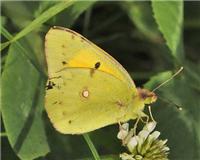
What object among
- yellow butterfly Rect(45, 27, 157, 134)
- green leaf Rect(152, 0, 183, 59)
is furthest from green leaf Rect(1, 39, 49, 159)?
green leaf Rect(152, 0, 183, 59)

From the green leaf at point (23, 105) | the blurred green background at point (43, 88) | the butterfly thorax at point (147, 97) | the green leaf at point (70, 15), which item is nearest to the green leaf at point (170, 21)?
the blurred green background at point (43, 88)

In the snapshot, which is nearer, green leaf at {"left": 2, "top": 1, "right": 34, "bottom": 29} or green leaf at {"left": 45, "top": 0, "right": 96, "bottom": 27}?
green leaf at {"left": 45, "top": 0, "right": 96, "bottom": 27}

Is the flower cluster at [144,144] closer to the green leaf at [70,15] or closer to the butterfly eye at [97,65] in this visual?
Answer: the butterfly eye at [97,65]

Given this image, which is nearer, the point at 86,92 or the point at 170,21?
the point at 86,92

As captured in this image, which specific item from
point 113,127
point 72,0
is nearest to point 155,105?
point 113,127

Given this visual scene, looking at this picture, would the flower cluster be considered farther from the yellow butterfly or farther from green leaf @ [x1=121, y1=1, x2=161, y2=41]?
green leaf @ [x1=121, y1=1, x2=161, y2=41]

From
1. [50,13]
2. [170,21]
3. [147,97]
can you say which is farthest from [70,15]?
[147,97]

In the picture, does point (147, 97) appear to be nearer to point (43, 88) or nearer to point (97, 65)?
point (97, 65)
